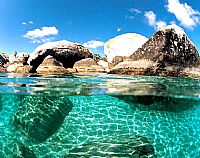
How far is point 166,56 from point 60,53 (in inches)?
376

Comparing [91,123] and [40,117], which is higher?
[40,117]

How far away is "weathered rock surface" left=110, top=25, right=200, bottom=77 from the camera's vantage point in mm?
16219

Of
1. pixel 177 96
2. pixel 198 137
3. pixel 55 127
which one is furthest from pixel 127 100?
pixel 55 127

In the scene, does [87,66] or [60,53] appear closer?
[87,66]

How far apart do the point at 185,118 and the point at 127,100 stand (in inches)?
109

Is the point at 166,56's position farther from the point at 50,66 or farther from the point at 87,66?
the point at 50,66

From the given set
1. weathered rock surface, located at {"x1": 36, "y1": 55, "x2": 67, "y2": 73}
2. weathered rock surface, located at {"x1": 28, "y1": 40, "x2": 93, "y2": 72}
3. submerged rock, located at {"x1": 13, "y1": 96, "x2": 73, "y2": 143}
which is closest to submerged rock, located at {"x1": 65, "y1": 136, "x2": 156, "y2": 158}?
submerged rock, located at {"x1": 13, "y1": 96, "x2": 73, "y2": 143}

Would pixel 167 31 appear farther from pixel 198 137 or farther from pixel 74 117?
pixel 74 117

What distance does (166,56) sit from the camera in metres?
16.4

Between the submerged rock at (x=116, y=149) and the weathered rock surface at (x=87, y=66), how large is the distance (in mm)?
11421

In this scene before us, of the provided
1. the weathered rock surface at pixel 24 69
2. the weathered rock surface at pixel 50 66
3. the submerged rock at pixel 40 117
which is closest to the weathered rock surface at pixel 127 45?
the weathered rock surface at pixel 50 66

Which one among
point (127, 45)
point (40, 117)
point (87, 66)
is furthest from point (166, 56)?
point (127, 45)

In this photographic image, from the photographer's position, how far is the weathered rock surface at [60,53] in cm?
2354

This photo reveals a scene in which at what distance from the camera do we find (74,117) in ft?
37.7
